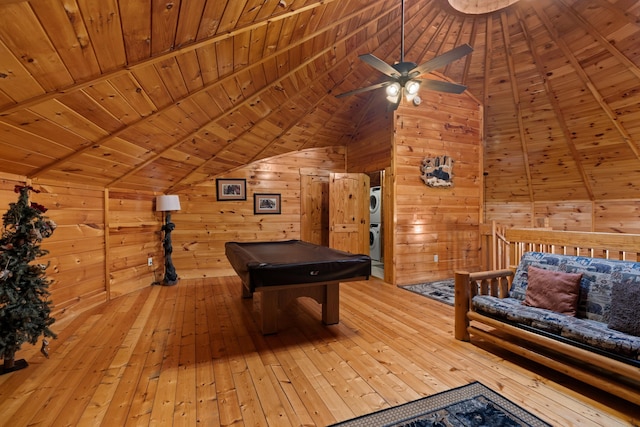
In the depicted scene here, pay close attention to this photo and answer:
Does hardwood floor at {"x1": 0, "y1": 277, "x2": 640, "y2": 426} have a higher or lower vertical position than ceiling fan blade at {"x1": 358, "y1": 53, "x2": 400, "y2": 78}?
lower

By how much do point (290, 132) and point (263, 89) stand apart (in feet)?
5.58

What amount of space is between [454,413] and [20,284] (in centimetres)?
313

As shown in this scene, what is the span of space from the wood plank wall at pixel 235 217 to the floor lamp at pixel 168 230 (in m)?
0.26

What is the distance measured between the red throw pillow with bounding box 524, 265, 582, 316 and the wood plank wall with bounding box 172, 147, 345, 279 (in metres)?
4.06

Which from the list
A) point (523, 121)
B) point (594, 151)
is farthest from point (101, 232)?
point (594, 151)

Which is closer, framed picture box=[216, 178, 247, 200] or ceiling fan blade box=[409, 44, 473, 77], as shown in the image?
ceiling fan blade box=[409, 44, 473, 77]

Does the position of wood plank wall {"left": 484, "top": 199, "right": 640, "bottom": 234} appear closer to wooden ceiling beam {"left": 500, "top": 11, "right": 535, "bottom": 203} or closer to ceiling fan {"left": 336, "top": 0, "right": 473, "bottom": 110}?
wooden ceiling beam {"left": 500, "top": 11, "right": 535, "bottom": 203}

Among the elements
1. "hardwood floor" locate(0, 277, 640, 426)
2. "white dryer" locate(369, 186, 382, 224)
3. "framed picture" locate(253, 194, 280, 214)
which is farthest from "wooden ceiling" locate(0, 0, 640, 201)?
"hardwood floor" locate(0, 277, 640, 426)

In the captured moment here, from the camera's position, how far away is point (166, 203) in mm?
4688

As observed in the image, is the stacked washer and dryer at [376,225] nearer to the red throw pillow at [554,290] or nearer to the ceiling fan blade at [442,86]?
the ceiling fan blade at [442,86]

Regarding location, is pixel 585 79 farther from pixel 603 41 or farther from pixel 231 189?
pixel 231 189

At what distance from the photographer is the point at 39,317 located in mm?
2203

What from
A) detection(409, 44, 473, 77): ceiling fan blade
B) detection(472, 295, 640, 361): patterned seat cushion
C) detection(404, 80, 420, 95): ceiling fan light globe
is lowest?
detection(472, 295, 640, 361): patterned seat cushion

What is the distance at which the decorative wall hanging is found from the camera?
488cm
